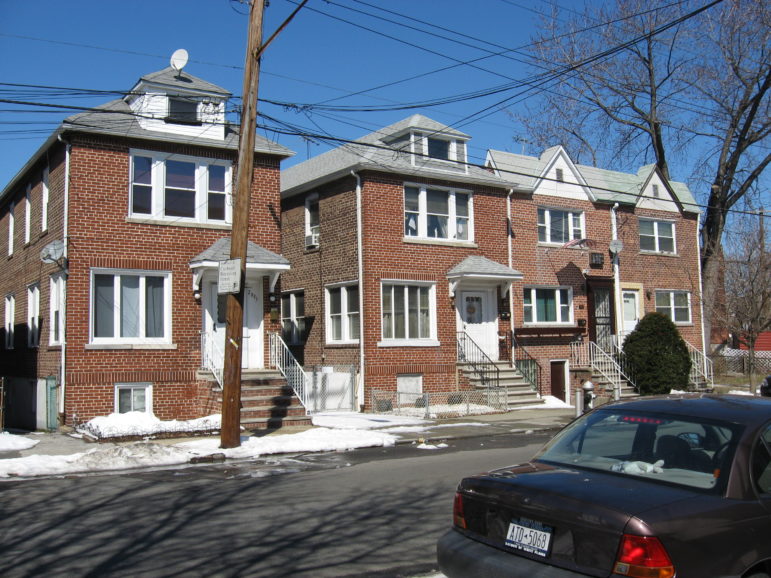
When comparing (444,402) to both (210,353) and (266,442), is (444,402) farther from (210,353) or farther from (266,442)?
(266,442)

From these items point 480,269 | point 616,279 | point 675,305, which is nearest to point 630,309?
point 616,279

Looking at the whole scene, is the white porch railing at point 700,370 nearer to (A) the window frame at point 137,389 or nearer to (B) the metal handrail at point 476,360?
(B) the metal handrail at point 476,360

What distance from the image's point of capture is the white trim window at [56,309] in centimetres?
1783

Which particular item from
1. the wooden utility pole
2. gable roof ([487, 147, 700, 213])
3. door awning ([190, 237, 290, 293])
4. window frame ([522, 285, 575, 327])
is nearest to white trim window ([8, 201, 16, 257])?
door awning ([190, 237, 290, 293])

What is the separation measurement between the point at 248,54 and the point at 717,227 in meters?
26.0

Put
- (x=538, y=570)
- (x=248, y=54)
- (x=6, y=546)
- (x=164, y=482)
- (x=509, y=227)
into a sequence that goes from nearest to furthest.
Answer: (x=538, y=570)
(x=6, y=546)
(x=164, y=482)
(x=248, y=54)
(x=509, y=227)

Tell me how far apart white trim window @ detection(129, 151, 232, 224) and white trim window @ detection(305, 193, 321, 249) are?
4.92 metres

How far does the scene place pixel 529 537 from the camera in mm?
4461

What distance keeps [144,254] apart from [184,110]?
152 inches

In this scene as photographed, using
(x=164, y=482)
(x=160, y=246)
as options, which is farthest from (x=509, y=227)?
(x=164, y=482)

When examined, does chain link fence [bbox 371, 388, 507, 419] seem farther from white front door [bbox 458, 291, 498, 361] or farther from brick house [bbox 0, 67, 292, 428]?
brick house [bbox 0, 67, 292, 428]

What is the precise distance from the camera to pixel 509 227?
24.8 m

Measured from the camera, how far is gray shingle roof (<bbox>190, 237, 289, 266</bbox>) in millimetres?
17969

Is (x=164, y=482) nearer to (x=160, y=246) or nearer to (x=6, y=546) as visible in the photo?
(x=6, y=546)
